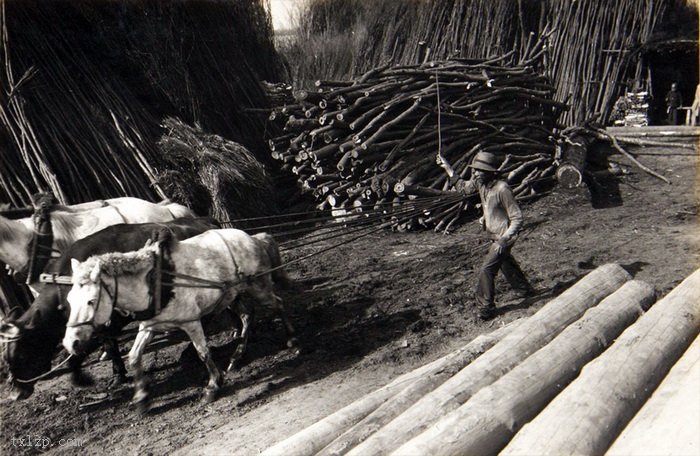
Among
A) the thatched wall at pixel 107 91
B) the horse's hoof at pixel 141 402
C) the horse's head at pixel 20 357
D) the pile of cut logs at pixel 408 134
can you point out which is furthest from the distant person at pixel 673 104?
the horse's head at pixel 20 357

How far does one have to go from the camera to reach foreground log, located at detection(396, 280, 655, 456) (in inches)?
132

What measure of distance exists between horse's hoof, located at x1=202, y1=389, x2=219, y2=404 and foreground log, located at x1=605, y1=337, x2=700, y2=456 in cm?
382

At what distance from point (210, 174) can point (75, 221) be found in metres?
3.45

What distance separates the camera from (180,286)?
584 cm

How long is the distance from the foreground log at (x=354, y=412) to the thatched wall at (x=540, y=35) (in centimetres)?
985

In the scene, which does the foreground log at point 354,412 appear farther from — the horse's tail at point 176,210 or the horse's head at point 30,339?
the horse's tail at point 176,210

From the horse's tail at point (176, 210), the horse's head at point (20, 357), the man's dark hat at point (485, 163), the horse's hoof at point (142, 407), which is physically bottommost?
the horse's hoof at point (142, 407)

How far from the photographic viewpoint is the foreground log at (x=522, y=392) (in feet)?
11.0

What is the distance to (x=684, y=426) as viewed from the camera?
125 inches

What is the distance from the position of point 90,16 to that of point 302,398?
824 centimetres

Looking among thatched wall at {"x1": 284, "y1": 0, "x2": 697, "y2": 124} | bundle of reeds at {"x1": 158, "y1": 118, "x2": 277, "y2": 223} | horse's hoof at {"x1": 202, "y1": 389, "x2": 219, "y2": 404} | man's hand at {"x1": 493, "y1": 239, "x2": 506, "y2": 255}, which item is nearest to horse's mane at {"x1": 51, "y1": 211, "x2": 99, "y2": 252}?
horse's hoof at {"x1": 202, "y1": 389, "x2": 219, "y2": 404}

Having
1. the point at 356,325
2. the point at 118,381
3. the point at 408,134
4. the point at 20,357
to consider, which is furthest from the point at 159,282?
the point at 408,134

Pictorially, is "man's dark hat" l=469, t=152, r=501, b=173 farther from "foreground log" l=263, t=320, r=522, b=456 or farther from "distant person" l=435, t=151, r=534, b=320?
"foreground log" l=263, t=320, r=522, b=456

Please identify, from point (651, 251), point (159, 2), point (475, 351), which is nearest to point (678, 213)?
point (651, 251)
